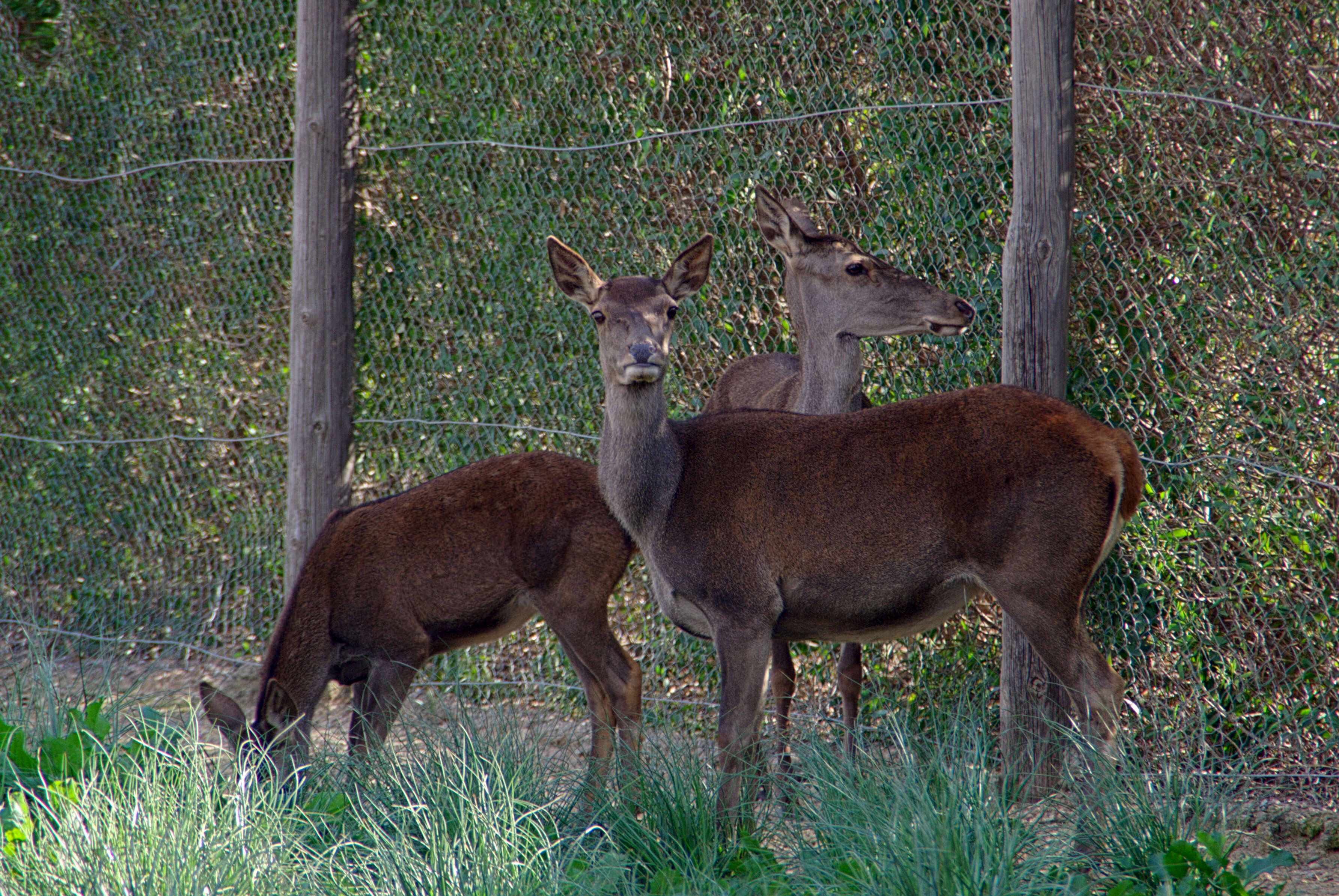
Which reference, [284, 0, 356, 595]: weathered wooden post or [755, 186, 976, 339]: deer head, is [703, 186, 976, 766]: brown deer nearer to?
[755, 186, 976, 339]: deer head

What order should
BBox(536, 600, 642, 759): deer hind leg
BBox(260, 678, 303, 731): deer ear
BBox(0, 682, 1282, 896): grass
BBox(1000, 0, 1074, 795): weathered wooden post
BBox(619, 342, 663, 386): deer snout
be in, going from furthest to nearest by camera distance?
BBox(536, 600, 642, 759): deer hind leg
BBox(260, 678, 303, 731): deer ear
BBox(1000, 0, 1074, 795): weathered wooden post
BBox(619, 342, 663, 386): deer snout
BBox(0, 682, 1282, 896): grass

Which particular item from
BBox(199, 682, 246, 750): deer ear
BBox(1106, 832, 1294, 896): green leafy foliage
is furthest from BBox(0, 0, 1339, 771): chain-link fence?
BBox(199, 682, 246, 750): deer ear

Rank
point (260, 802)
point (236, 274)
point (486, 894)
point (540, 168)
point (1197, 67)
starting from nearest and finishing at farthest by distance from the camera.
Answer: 1. point (486, 894)
2. point (260, 802)
3. point (1197, 67)
4. point (540, 168)
5. point (236, 274)

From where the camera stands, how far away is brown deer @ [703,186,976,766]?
5176 millimetres

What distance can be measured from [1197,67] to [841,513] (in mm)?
2085

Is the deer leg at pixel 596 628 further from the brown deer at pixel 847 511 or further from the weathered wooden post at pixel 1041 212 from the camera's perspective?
the weathered wooden post at pixel 1041 212

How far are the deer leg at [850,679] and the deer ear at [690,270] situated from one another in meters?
1.59

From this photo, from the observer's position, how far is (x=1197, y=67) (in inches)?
189

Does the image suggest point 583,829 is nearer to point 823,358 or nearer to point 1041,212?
point 823,358

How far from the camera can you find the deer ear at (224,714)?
191 inches

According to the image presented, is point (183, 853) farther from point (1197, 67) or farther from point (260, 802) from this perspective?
point (1197, 67)

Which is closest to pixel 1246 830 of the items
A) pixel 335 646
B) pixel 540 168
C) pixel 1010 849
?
pixel 1010 849

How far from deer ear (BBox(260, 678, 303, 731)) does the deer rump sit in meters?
1.58

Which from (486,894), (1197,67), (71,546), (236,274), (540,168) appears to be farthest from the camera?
(71,546)
